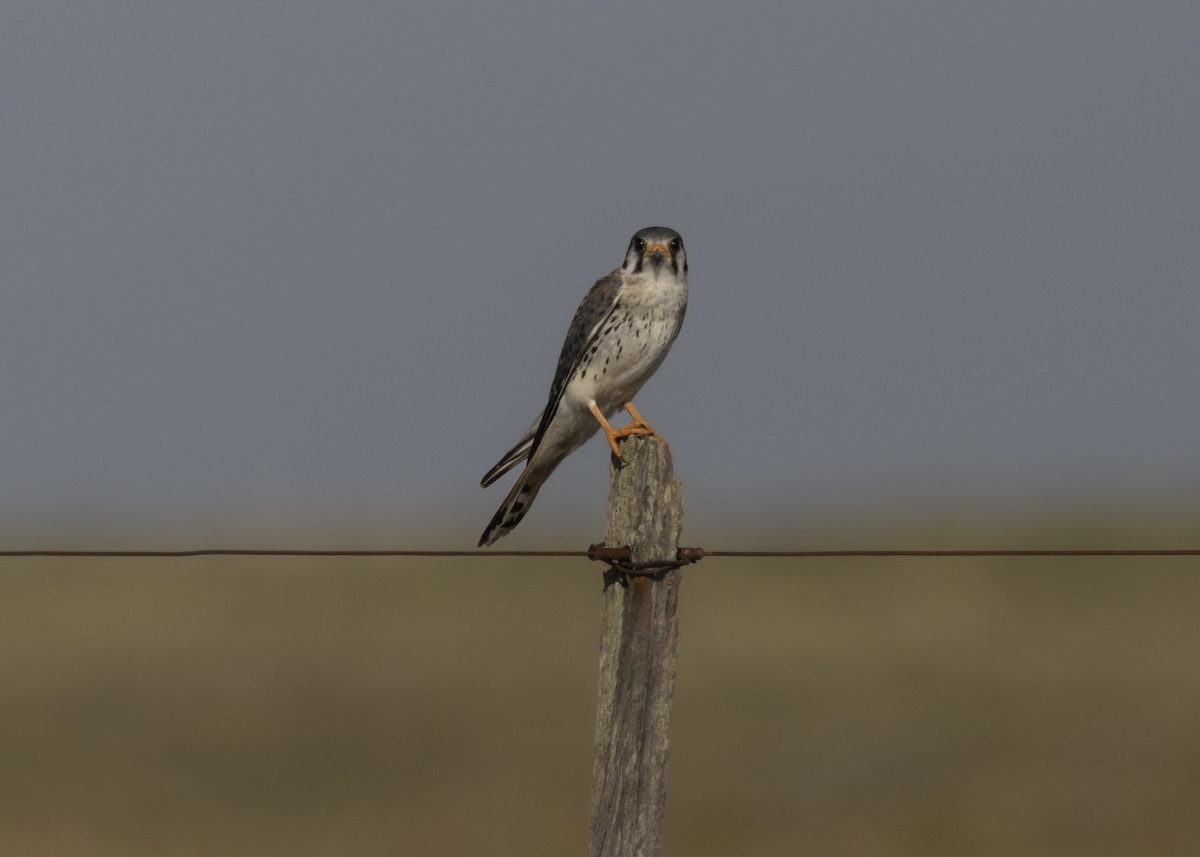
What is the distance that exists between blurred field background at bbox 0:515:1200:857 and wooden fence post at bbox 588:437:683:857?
23.8 feet

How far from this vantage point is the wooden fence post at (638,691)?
15.1ft

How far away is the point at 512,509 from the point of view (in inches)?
276

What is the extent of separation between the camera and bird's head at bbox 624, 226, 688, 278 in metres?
7.83

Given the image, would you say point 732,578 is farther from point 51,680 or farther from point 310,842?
point 310,842

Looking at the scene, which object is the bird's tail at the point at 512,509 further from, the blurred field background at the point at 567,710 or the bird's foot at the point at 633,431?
the blurred field background at the point at 567,710

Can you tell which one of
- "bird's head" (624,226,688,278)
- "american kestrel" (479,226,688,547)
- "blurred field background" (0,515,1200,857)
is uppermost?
"bird's head" (624,226,688,278)

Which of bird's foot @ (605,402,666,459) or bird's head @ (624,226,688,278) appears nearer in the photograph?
bird's foot @ (605,402,666,459)

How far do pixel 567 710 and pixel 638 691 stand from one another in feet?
38.1

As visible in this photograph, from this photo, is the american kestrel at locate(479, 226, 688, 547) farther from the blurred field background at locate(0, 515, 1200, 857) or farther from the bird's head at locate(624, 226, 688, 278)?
the blurred field background at locate(0, 515, 1200, 857)

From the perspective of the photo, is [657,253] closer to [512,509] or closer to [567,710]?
[512,509]

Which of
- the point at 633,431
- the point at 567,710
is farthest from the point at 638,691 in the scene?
the point at 567,710

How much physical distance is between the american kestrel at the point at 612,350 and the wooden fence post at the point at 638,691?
8.94 ft

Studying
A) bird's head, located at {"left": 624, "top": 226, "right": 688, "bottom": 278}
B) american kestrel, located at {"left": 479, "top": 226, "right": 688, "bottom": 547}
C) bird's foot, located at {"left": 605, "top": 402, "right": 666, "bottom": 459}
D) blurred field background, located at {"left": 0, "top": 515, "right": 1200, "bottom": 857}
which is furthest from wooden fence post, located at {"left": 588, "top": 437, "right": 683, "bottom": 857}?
blurred field background, located at {"left": 0, "top": 515, "right": 1200, "bottom": 857}

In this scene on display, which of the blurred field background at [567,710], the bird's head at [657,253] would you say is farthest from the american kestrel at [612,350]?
the blurred field background at [567,710]
